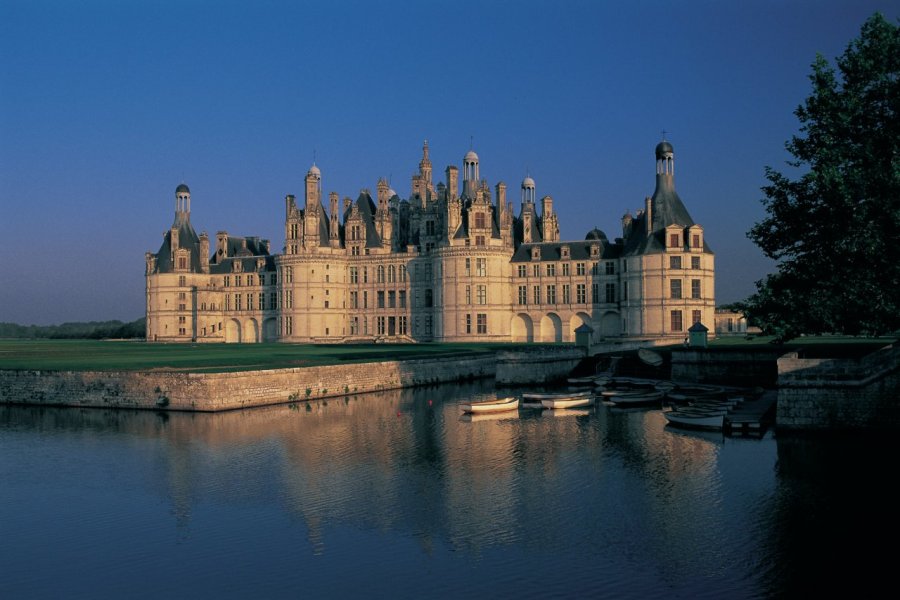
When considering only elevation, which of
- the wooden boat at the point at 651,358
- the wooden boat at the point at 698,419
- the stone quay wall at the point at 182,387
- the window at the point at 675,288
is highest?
the window at the point at 675,288

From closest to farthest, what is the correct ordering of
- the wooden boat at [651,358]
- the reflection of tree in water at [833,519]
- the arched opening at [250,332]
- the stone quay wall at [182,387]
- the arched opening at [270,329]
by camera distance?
the reflection of tree in water at [833,519] < the stone quay wall at [182,387] < the wooden boat at [651,358] < the arched opening at [270,329] < the arched opening at [250,332]

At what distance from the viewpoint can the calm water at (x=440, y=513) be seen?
1642 centimetres

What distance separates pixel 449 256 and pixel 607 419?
144ft

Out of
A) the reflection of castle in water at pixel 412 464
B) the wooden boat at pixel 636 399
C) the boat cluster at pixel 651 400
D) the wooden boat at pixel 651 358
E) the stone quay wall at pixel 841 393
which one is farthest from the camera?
the wooden boat at pixel 651 358

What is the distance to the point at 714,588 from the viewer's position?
620 inches

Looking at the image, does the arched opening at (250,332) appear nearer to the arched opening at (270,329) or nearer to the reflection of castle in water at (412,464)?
the arched opening at (270,329)

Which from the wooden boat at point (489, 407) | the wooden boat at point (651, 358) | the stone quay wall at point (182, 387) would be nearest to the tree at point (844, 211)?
the wooden boat at point (489, 407)

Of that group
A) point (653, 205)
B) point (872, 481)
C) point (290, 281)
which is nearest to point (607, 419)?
point (872, 481)

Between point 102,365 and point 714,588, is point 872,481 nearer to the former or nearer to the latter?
point 714,588

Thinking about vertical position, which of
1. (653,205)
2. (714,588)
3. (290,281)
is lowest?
(714,588)

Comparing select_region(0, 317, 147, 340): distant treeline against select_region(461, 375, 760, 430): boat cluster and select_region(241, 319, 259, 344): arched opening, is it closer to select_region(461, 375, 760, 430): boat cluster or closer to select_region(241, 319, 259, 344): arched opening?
select_region(241, 319, 259, 344): arched opening

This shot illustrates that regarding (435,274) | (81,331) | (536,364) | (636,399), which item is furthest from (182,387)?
(81,331)

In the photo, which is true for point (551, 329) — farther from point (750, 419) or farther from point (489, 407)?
point (750, 419)

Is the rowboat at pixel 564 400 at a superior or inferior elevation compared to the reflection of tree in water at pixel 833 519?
superior
